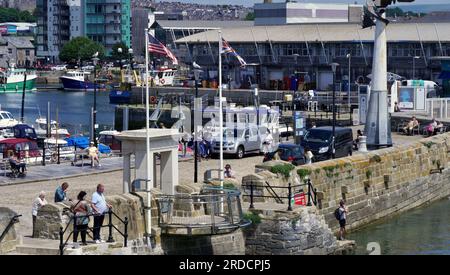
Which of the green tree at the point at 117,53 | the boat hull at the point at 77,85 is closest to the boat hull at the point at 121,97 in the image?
the boat hull at the point at 77,85

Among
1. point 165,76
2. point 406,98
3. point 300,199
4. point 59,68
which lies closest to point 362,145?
point 300,199

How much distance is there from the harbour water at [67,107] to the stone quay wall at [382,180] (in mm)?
38393

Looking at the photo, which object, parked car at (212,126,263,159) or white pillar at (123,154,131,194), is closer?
white pillar at (123,154,131,194)

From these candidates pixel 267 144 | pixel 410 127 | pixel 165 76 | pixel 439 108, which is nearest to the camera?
pixel 267 144

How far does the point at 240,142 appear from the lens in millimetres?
40594

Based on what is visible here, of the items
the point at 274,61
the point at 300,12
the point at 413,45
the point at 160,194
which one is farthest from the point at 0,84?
the point at 160,194

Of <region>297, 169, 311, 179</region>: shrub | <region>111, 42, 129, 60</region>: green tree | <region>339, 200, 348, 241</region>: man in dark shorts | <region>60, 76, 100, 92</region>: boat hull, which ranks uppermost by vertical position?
<region>111, 42, 129, 60</region>: green tree

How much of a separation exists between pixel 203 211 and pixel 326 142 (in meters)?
15.9

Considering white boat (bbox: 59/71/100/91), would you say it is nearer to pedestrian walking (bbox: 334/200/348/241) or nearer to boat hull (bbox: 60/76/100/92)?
boat hull (bbox: 60/76/100/92)

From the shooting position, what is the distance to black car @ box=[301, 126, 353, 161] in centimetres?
3884

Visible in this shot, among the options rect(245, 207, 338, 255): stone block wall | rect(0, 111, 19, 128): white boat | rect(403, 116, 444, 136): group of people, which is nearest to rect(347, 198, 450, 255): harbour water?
rect(245, 207, 338, 255): stone block wall

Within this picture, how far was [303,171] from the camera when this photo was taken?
30797 millimetres

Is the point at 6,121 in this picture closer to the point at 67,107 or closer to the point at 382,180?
the point at 382,180
